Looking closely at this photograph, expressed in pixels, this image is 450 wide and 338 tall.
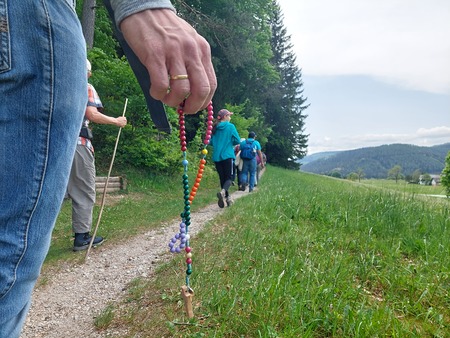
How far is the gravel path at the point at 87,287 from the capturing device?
278 cm

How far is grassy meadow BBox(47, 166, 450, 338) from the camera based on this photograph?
2.02 metres

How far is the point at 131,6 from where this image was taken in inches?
36.2

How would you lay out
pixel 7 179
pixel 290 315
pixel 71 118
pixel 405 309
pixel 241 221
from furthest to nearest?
1. pixel 241 221
2. pixel 405 309
3. pixel 290 315
4. pixel 71 118
5. pixel 7 179

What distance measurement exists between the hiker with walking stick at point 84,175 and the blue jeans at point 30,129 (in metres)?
3.85

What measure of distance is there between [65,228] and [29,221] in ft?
19.1

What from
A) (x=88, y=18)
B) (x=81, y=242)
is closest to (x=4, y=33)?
(x=81, y=242)

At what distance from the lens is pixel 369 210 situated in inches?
188

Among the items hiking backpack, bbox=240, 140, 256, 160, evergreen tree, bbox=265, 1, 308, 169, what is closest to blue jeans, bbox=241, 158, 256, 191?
hiking backpack, bbox=240, 140, 256, 160

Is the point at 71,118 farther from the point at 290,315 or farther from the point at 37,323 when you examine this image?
the point at 37,323

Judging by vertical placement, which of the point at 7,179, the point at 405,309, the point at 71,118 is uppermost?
the point at 71,118

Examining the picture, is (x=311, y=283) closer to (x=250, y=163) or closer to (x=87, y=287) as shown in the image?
(x=87, y=287)

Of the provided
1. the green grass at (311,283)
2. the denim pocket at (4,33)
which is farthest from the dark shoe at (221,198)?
the denim pocket at (4,33)

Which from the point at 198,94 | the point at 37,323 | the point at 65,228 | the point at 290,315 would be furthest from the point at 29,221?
the point at 65,228

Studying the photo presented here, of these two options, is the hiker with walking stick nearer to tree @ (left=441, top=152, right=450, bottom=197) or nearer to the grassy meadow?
the grassy meadow
